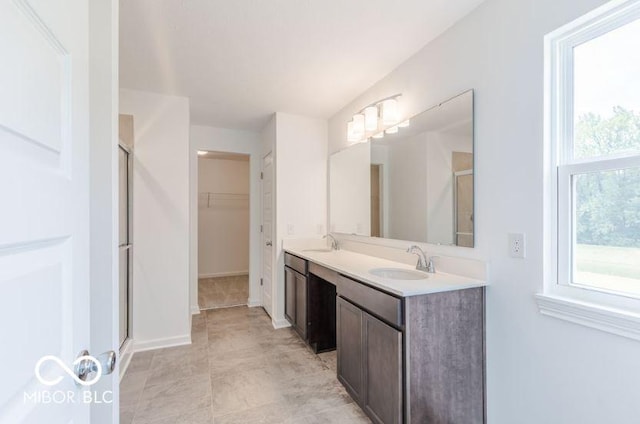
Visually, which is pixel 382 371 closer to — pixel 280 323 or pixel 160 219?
pixel 280 323

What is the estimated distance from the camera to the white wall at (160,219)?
2891 millimetres

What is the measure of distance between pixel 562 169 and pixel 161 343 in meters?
3.39

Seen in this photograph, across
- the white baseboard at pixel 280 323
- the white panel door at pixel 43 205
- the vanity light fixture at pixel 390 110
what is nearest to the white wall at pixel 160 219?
the white baseboard at pixel 280 323

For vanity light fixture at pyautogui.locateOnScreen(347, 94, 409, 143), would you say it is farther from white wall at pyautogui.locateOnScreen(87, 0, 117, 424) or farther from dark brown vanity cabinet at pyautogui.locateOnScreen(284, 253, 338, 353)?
white wall at pyautogui.locateOnScreen(87, 0, 117, 424)

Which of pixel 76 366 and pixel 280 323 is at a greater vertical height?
pixel 76 366

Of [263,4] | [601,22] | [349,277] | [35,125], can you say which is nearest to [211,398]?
[349,277]

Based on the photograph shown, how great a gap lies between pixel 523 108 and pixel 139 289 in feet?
10.9

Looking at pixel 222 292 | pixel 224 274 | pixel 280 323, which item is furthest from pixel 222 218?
pixel 280 323

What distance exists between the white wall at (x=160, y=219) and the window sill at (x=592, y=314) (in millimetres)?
2922

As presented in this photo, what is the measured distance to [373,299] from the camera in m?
1.75

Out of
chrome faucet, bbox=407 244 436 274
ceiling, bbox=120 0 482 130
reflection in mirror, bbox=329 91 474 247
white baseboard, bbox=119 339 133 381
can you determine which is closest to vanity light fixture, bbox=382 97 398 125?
reflection in mirror, bbox=329 91 474 247

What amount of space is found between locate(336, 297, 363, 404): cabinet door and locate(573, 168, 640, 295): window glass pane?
115cm

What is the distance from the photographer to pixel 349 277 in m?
2.04

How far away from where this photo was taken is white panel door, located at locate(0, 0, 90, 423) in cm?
42
